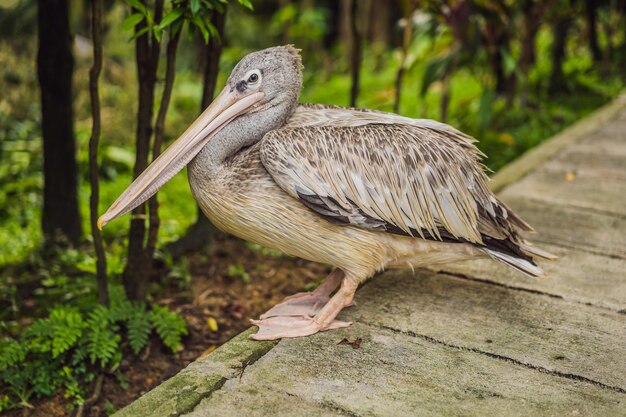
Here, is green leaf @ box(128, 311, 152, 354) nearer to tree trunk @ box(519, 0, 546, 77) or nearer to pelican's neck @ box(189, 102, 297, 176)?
pelican's neck @ box(189, 102, 297, 176)

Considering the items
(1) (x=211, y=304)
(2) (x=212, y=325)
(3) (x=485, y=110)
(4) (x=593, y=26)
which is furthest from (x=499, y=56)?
(2) (x=212, y=325)

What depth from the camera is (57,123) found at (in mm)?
Result: 4766

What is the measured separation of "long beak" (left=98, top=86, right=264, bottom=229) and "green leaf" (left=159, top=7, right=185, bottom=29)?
374mm

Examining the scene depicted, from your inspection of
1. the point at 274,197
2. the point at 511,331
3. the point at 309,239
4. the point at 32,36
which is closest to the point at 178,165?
the point at 274,197

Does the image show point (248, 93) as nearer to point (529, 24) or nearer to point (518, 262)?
point (518, 262)

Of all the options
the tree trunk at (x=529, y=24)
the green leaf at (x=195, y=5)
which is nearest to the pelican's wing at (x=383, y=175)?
the green leaf at (x=195, y=5)

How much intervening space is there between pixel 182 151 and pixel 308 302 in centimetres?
98

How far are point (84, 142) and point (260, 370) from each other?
206 inches

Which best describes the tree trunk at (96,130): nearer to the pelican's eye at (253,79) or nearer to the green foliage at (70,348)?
the green foliage at (70,348)

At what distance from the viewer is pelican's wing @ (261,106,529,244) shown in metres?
3.17

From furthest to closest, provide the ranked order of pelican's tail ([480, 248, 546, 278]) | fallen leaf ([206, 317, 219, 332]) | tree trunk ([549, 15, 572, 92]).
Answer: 1. tree trunk ([549, 15, 572, 92])
2. fallen leaf ([206, 317, 219, 332])
3. pelican's tail ([480, 248, 546, 278])

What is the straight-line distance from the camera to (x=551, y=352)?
317cm

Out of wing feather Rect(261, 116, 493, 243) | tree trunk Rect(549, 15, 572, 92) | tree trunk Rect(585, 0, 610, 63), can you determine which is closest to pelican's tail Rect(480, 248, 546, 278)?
wing feather Rect(261, 116, 493, 243)

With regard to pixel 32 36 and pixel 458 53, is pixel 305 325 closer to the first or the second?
pixel 458 53
